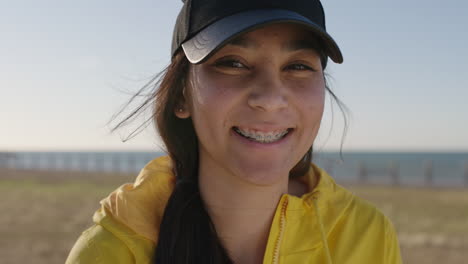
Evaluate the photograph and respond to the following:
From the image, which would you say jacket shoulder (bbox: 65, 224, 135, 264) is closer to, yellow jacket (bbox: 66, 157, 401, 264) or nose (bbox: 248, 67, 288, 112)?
yellow jacket (bbox: 66, 157, 401, 264)

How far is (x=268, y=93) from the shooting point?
1.70 m

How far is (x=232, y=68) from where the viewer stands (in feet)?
5.77

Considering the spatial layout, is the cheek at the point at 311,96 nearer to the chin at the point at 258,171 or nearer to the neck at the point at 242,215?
the chin at the point at 258,171

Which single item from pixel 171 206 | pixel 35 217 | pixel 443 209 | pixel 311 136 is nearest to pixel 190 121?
pixel 171 206

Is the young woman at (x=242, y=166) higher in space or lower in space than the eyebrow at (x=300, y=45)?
lower

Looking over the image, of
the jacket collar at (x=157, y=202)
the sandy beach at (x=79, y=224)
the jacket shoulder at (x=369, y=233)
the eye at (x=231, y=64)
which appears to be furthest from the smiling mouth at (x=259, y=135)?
the sandy beach at (x=79, y=224)

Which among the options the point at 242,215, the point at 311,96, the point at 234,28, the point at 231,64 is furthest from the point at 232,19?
the point at 242,215

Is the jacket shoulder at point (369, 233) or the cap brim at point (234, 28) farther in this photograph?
the jacket shoulder at point (369, 233)

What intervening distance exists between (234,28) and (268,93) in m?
0.25

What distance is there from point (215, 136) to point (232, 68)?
0.26 meters

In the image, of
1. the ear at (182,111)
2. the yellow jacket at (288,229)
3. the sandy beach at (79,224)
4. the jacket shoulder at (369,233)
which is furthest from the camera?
the sandy beach at (79,224)

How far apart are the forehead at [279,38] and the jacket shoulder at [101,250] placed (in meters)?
0.85

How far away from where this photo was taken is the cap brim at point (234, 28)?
1616 mm

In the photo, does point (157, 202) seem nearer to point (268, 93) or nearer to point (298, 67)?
point (268, 93)
